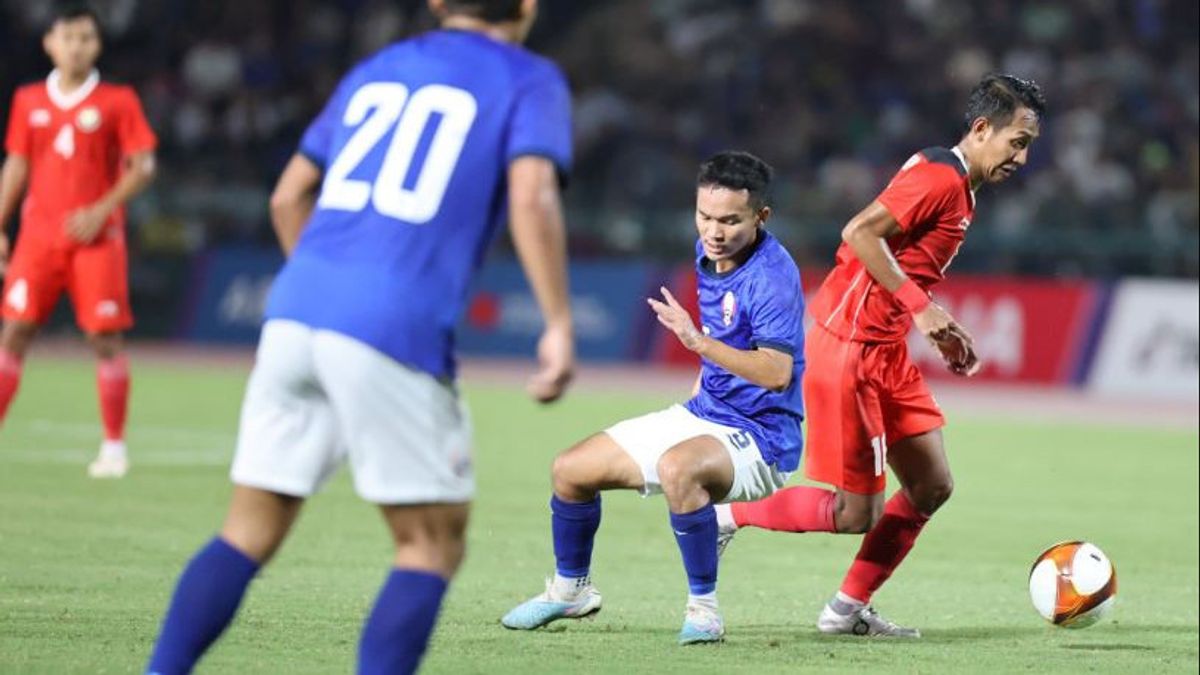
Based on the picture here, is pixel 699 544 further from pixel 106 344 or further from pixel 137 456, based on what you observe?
pixel 137 456

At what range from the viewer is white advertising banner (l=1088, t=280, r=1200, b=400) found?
65.7 feet

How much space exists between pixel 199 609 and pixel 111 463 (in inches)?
290

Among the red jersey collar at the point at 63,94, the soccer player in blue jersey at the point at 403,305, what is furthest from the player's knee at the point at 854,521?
the red jersey collar at the point at 63,94

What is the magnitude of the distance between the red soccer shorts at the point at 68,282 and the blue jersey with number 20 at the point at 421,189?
22.5 ft

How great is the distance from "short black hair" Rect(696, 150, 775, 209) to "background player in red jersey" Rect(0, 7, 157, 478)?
523 centimetres

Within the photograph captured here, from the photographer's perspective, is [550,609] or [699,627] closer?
[699,627]

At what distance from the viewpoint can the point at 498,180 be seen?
505 cm

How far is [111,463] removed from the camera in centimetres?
1220

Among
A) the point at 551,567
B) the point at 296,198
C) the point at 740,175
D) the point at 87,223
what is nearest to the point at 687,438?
the point at 740,175

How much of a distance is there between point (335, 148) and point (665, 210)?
1893 cm

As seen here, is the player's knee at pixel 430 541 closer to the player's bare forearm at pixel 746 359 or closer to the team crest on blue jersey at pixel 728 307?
the player's bare forearm at pixel 746 359

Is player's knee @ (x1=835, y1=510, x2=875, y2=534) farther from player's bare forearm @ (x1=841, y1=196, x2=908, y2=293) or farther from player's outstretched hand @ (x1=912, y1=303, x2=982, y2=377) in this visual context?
player's bare forearm @ (x1=841, y1=196, x2=908, y2=293)

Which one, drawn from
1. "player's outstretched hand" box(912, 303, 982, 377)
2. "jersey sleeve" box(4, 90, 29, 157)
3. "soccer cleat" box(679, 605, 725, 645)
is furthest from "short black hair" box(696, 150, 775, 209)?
"jersey sleeve" box(4, 90, 29, 157)

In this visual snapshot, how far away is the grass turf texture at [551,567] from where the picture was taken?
691cm
